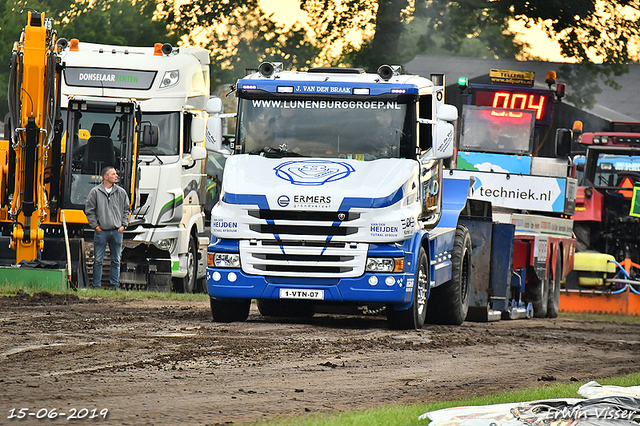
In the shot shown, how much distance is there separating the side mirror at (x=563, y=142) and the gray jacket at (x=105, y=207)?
808 centimetres

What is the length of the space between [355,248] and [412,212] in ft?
2.76

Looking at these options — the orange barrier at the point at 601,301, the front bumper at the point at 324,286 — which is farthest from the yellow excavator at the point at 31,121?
the orange barrier at the point at 601,301

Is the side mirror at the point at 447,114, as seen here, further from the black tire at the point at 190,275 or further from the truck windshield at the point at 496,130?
the truck windshield at the point at 496,130

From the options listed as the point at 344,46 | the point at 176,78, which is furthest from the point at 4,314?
the point at 344,46

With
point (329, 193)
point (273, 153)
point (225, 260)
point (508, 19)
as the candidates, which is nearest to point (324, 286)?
point (329, 193)

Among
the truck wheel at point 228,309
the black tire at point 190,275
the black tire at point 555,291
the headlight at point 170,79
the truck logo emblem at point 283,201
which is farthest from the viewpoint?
the black tire at point 555,291

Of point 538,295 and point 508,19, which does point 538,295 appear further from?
point 508,19

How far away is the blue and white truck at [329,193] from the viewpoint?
11914mm

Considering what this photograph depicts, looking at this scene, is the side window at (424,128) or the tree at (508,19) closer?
the side window at (424,128)

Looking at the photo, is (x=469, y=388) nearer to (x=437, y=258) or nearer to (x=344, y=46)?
(x=437, y=258)

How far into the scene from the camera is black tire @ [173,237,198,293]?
1942 centimetres

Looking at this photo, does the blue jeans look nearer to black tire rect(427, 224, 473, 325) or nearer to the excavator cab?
the excavator cab

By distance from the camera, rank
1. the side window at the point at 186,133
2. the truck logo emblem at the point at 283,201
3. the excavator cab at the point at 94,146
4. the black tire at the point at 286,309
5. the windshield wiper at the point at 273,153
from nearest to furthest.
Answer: the truck logo emblem at the point at 283,201
the windshield wiper at the point at 273,153
the black tire at the point at 286,309
the excavator cab at the point at 94,146
the side window at the point at 186,133

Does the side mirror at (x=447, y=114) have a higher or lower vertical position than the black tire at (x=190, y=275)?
higher
